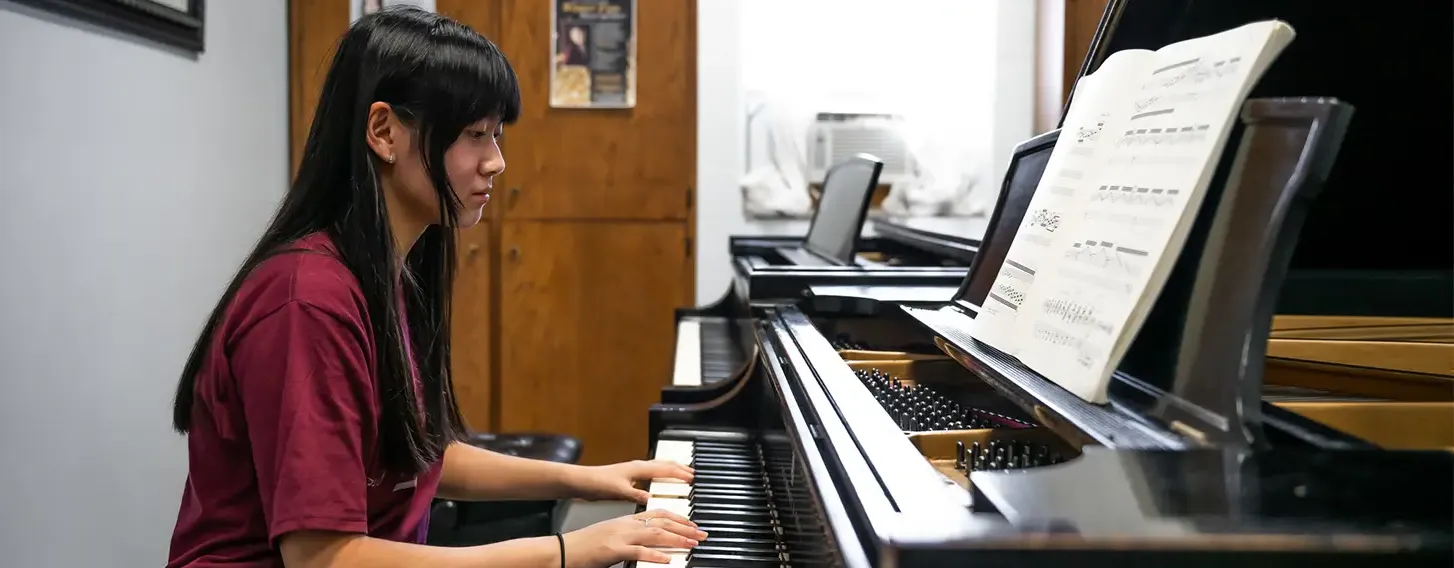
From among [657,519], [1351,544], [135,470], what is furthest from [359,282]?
[135,470]

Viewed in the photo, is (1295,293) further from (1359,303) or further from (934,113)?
(934,113)

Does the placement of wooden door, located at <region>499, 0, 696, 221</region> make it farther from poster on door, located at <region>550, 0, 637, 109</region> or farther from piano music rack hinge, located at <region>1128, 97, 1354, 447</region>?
piano music rack hinge, located at <region>1128, 97, 1354, 447</region>

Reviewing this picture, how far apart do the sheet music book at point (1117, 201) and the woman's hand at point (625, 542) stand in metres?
0.38

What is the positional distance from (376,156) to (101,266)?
161 centimetres

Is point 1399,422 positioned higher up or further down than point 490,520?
higher up

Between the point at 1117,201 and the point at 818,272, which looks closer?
the point at 1117,201

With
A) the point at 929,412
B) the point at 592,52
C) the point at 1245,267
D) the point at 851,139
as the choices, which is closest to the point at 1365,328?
the point at 929,412

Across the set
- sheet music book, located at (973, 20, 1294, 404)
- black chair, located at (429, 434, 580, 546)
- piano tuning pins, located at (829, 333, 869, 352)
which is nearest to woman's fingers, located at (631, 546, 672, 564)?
sheet music book, located at (973, 20, 1294, 404)

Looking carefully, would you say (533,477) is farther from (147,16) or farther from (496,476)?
(147,16)

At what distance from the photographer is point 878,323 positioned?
4.77ft

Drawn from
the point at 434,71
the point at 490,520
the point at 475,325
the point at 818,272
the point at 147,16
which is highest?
the point at 147,16

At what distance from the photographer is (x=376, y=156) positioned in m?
1.09

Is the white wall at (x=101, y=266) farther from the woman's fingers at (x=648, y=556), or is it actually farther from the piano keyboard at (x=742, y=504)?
the woman's fingers at (x=648, y=556)

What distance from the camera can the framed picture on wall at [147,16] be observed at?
7.28 ft
